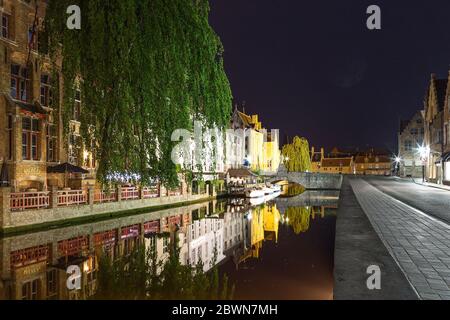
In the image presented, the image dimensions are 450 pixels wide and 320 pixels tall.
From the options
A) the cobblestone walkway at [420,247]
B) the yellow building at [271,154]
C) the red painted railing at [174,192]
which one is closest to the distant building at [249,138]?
the yellow building at [271,154]

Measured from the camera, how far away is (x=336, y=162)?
118812 millimetres

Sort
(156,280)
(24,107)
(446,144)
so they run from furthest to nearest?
1. (446,144)
2. (24,107)
3. (156,280)

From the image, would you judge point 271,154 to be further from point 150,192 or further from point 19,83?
point 19,83

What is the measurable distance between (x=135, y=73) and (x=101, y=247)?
6649 millimetres

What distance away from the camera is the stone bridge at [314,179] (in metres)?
61.2

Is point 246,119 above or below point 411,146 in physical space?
above

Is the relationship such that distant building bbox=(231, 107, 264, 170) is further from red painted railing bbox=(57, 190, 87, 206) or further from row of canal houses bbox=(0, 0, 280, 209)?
red painted railing bbox=(57, 190, 87, 206)

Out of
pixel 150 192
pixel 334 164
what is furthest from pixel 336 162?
pixel 150 192

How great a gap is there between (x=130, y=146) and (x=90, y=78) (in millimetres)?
3141

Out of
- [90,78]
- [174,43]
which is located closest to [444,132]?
[174,43]

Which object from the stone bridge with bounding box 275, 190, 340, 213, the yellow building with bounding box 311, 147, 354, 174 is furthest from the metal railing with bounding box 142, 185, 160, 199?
the yellow building with bounding box 311, 147, 354, 174

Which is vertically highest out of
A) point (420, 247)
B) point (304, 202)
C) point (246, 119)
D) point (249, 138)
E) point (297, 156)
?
point (246, 119)
